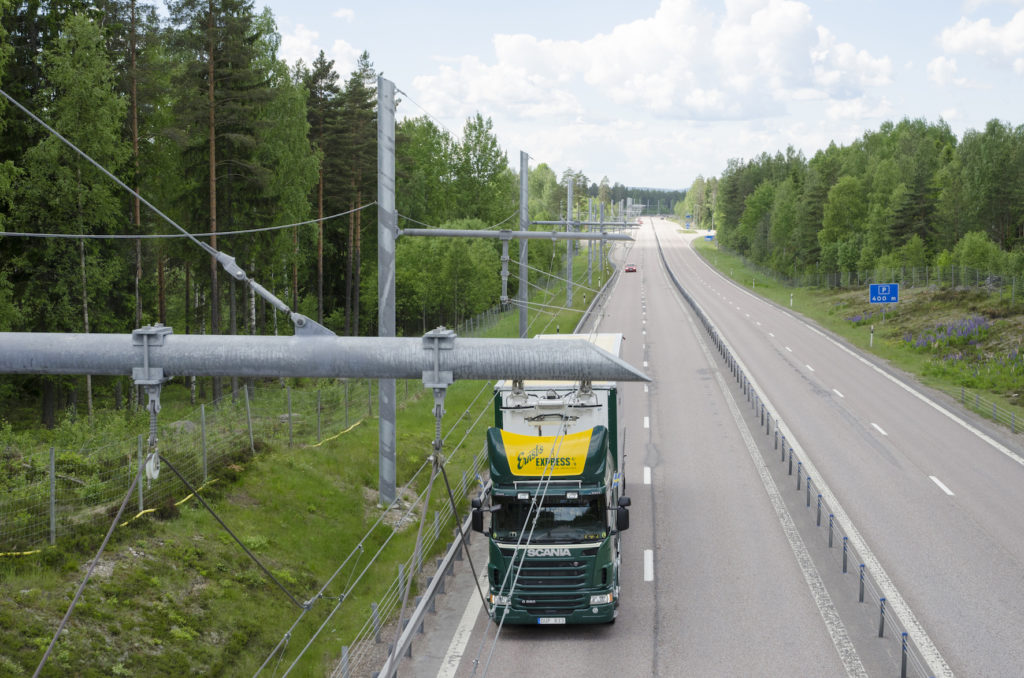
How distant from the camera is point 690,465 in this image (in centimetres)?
2778

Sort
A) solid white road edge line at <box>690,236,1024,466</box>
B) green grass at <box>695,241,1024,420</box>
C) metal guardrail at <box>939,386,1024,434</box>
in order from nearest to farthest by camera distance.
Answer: solid white road edge line at <box>690,236,1024,466</box>, metal guardrail at <box>939,386,1024,434</box>, green grass at <box>695,241,1024,420</box>

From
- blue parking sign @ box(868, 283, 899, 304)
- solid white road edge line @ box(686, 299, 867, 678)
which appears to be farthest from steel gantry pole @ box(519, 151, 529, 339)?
blue parking sign @ box(868, 283, 899, 304)

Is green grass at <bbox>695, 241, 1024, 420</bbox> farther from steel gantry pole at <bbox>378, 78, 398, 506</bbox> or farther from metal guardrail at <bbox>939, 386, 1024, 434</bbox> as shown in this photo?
steel gantry pole at <bbox>378, 78, 398, 506</bbox>

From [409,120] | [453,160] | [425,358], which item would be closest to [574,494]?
[425,358]

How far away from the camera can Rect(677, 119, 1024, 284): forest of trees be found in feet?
253

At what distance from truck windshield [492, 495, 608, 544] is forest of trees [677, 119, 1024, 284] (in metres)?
54.1

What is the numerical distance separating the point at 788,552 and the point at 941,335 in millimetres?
36967

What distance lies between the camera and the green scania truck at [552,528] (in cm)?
1542

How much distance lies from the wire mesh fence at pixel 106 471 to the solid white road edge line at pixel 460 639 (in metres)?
5.55

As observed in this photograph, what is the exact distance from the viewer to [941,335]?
52125mm

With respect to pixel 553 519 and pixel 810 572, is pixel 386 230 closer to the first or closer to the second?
pixel 553 519

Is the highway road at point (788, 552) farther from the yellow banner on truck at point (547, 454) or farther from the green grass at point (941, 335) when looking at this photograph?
the green grass at point (941, 335)

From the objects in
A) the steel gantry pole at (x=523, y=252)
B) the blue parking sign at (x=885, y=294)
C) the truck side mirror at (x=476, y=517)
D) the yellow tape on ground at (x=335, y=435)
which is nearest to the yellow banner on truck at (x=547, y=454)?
the truck side mirror at (x=476, y=517)

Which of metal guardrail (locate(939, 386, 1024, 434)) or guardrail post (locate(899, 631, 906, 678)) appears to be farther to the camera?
metal guardrail (locate(939, 386, 1024, 434))
